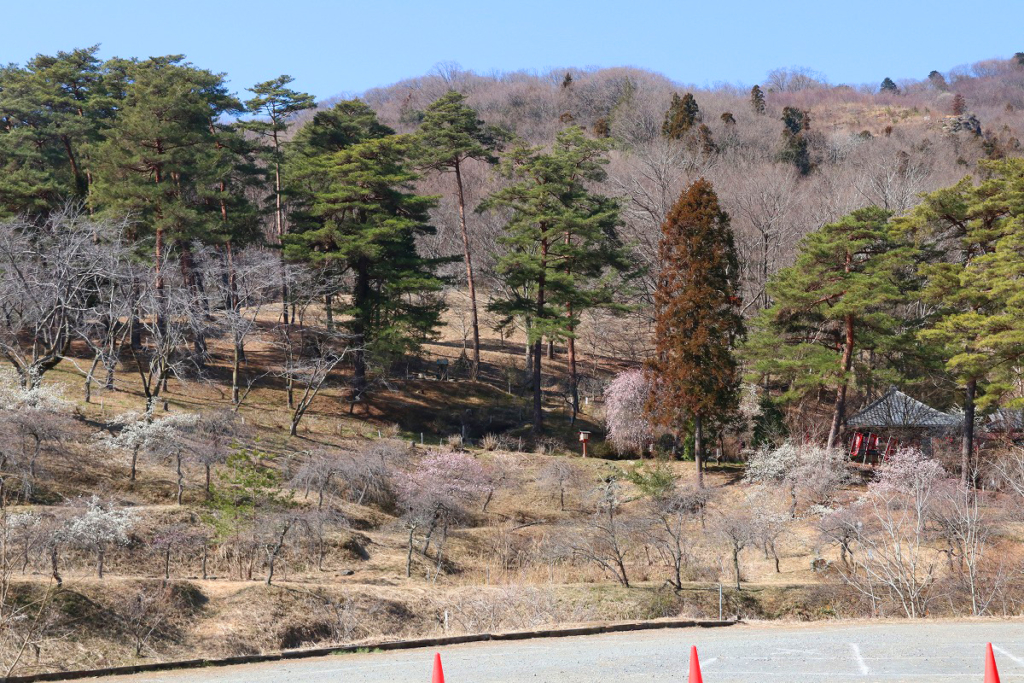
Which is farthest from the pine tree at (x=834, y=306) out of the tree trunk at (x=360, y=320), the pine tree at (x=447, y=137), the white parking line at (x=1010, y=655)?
the white parking line at (x=1010, y=655)

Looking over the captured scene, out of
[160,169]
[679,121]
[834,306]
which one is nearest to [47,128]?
[160,169]

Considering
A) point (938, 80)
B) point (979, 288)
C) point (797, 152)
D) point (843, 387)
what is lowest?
point (843, 387)

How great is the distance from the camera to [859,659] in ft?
45.6

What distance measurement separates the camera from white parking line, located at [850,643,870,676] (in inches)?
508

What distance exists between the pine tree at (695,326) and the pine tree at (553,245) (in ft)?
19.0

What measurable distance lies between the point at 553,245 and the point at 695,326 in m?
9.93

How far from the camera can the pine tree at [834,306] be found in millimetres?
35250

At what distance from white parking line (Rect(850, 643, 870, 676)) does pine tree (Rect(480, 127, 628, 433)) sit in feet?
86.7

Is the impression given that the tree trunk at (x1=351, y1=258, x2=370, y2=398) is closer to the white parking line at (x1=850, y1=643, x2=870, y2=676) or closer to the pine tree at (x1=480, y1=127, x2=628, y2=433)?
the pine tree at (x1=480, y1=127, x2=628, y2=433)

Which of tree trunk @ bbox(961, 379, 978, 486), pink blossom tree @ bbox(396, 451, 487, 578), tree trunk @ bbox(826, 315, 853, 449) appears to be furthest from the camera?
tree trunk @ bbox(826, 315, 853, 449)

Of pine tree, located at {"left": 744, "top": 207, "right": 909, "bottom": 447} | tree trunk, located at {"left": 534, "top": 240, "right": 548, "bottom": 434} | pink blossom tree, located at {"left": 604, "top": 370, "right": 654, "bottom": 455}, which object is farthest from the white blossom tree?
pine tree, located at {"left": 744, "top": 207, "right": 909, "bottom": 447}

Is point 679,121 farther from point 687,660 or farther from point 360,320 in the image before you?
point 687,660

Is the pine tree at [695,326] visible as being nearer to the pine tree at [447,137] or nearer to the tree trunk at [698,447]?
the tree trunk at [698,447]

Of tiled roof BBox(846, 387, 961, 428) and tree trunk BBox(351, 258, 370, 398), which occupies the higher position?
tree trunk BBox(351, 258, 370, 398)
